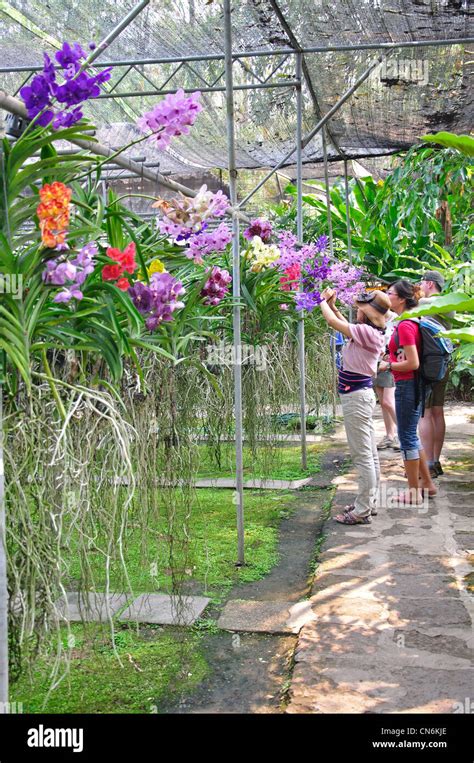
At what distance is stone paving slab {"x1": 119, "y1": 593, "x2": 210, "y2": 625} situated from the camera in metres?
2.66

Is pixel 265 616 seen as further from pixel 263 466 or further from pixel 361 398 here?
pixel 263 466

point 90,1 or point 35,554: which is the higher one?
point 90,1

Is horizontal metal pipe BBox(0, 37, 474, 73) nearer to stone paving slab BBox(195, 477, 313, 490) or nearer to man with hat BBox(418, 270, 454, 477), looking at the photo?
man with hat BBox(418, 270, 454, 477)

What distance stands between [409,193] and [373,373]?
291 cm

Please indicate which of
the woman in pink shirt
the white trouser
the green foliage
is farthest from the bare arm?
the green foliage

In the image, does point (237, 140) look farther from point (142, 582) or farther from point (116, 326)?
point (116, 326)

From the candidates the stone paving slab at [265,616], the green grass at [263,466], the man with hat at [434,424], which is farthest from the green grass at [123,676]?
the man with hat at [434,424]

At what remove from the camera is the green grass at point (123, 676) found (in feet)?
6.89

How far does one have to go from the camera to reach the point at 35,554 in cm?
162

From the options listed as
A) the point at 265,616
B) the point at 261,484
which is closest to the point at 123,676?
the point at 265,616

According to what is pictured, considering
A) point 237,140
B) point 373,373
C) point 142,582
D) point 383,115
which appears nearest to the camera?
point 142,582

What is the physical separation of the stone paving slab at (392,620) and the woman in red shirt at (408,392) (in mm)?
204

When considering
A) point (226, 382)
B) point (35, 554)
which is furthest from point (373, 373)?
point (35, 554)

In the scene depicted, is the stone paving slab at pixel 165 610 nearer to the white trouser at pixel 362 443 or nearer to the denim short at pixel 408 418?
the white trouser at pixel 362 443
